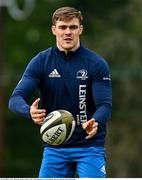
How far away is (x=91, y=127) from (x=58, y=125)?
1.25ft

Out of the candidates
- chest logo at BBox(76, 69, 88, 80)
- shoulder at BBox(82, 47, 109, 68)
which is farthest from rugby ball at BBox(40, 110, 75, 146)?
shoulder at BBox(82, 47, 109, 68)

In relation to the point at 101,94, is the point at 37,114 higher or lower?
lower

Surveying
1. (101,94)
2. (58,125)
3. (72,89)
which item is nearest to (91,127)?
(58,125)

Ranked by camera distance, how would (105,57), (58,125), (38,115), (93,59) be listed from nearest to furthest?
(38,115), (58,125), (93,59), (105,57)

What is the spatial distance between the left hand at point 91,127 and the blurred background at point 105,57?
22172 millimetres

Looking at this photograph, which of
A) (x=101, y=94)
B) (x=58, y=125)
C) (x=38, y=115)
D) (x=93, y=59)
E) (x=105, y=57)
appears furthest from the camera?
(x=105, y=57)

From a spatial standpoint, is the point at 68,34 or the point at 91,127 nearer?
the point at 91,127

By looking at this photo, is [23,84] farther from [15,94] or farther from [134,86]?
[134,86]

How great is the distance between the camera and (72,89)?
12.2m

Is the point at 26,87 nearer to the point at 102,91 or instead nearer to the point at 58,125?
the point at 58,125

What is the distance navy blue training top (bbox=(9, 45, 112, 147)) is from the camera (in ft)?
39.9

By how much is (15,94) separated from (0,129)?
1836 centimetres

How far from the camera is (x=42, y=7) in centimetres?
4166

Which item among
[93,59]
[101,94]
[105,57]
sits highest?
[105,57]
